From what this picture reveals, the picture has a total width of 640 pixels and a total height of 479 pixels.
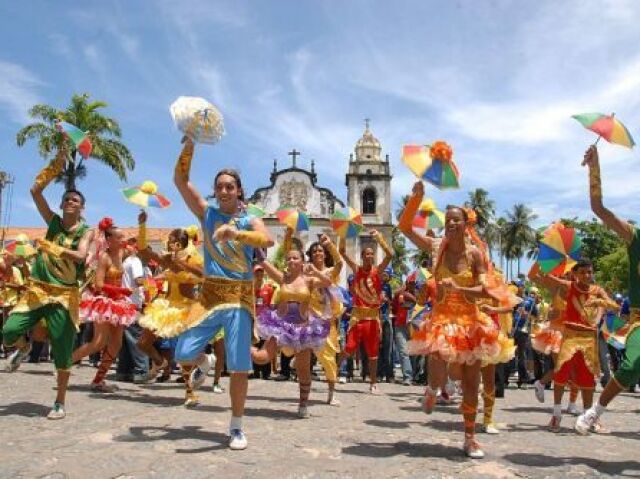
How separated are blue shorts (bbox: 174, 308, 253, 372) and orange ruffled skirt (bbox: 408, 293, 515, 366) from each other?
4.79ft

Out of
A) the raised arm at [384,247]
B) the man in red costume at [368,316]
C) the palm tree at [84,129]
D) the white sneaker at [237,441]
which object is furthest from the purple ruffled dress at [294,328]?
the palm tree at [84,129]

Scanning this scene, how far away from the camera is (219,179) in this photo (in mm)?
5656

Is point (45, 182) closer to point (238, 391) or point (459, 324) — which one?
point (238, 391)

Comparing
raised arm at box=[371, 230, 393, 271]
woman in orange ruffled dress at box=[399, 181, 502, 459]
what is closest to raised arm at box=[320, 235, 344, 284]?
raised arm at box=[371, 230, 393, 271]

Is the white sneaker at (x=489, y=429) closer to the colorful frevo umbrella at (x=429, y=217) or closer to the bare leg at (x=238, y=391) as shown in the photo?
the colorful frevo umbrella at (x=429, y=217)

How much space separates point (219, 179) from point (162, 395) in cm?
422

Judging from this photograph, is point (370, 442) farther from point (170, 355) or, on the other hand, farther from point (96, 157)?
point (96, 157)

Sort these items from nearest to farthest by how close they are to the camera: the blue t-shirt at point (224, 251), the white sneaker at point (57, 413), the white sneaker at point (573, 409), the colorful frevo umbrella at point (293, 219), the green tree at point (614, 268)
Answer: the blue t-shirt at point (224, 251) < the white sneaker at point (57, 413) < the white sneaker at point (573, 409) < the colorful frevo umbrella at point (293, 219) < the green tree at point (614, 268)

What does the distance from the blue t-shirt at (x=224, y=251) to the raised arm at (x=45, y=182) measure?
2095mm

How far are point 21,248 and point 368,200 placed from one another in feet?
172

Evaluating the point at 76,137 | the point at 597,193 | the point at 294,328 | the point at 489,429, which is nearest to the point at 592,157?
the point at 597,193

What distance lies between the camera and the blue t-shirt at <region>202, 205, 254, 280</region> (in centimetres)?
560

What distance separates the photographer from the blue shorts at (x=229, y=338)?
5.38m

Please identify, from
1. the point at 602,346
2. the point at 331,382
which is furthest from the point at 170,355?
the point at 602,346
